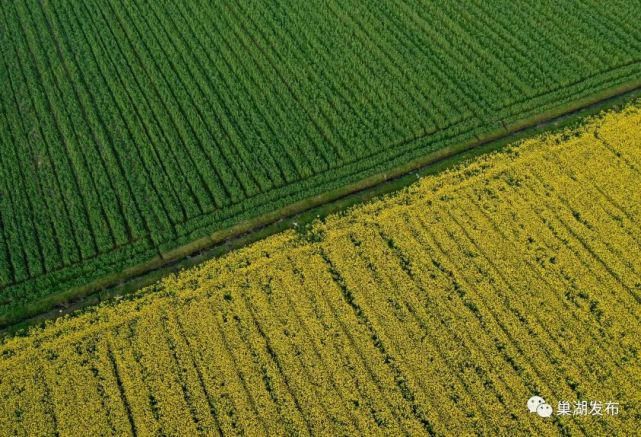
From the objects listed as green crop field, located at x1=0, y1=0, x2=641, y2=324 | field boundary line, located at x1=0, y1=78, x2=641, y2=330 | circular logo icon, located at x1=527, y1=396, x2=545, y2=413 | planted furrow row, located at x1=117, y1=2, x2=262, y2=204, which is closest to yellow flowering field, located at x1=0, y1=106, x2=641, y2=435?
circular logo icon, located at x1=527, y1=396, x2=545, y2=413

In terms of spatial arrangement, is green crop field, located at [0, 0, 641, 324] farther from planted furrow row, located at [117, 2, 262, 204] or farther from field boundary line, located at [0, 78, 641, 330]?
field boundary line, located at [0, 78, 641, 330]

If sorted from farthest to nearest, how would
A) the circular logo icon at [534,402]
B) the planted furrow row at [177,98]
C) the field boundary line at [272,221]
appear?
the planted furrow row at [177,98] < the field boundary line at [272,221] < the circular logo icon at [534,402]

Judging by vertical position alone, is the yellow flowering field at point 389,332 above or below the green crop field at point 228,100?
below

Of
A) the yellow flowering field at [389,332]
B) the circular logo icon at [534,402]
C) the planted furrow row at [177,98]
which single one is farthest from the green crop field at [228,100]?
the circular logo icon at [534,402]

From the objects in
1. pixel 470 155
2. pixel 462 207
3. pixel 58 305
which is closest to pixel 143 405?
pixel 58 305

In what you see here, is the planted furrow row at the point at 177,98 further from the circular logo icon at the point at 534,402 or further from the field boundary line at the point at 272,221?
the circular logo icon at the point at 534,402

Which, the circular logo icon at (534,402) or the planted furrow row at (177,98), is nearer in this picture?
the circular logo icon at (534,402)
